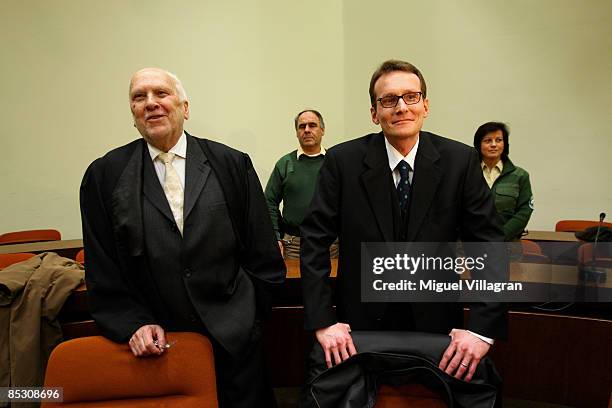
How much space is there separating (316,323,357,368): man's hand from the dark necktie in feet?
1.43

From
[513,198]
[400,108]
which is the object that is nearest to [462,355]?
[400,108]

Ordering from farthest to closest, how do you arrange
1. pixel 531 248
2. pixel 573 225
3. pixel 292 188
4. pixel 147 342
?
pixel 573 225 → pixel 292 188 → pixel 531 248 → pixel 147 342

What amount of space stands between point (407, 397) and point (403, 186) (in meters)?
0.64

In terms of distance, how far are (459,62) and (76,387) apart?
14.6ft

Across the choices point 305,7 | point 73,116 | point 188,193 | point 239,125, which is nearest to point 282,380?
point 188,193

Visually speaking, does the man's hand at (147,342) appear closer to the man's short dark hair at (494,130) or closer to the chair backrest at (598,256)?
the chair backrest at (598,256)

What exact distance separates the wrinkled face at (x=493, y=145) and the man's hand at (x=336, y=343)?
211 centimetres

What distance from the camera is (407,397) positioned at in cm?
115

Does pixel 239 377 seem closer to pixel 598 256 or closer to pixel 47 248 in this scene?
pixel 598 256

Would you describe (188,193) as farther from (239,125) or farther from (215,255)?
(239,125)

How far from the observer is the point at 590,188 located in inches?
168

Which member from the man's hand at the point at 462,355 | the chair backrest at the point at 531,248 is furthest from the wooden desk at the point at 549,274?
the man's hand at the point at 462,355

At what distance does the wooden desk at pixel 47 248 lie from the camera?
3.22 m

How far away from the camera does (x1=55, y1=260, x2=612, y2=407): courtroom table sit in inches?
82.4
